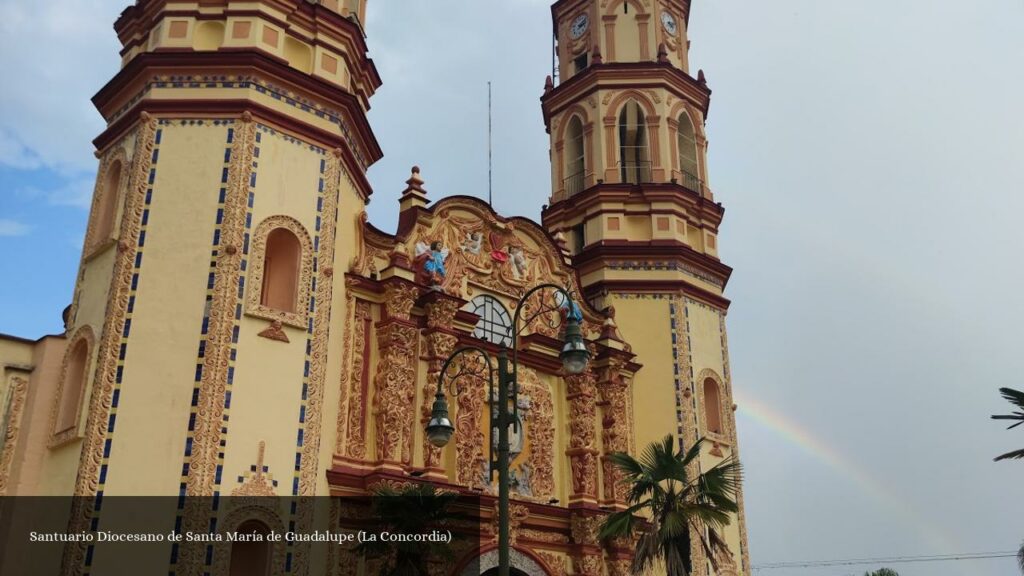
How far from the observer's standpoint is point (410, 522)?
56.9ft

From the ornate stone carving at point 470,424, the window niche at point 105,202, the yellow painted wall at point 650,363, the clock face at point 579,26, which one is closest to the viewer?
the window niche at point 105,202

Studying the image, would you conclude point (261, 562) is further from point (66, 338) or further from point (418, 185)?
point (418, 185)

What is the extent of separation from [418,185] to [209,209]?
6599 millimetres

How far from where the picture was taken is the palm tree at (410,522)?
1717cm

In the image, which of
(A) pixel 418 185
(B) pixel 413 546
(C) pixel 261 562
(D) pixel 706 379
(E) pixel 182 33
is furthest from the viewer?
(D) pixel 706 379

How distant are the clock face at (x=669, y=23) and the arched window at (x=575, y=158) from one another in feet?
14.4

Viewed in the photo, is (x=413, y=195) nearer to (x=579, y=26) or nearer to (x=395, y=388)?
(x=395, y=388)

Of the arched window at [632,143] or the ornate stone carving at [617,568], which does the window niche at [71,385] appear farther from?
the arched window at [632,143]

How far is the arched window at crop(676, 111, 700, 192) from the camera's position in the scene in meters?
31.2

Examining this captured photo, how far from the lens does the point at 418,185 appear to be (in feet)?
80.0

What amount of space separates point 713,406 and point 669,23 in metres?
13.4

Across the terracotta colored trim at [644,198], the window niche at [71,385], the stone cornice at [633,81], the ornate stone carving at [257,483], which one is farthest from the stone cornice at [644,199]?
the window niche at [71,385]

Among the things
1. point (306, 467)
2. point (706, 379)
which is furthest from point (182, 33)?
point (706, 379)

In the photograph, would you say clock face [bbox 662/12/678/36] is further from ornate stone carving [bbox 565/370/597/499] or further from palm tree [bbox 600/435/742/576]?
palm tree [bbox 600/435/742/576]
